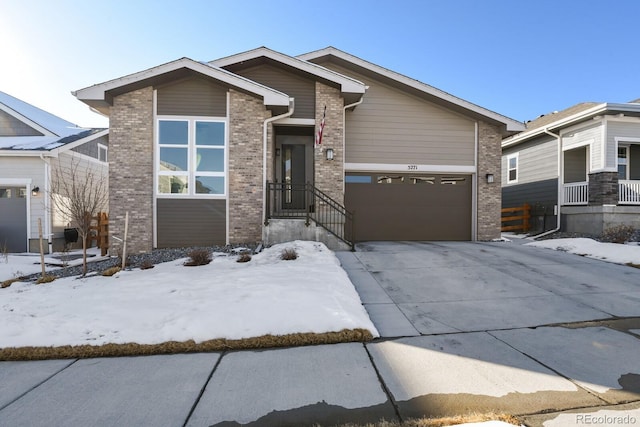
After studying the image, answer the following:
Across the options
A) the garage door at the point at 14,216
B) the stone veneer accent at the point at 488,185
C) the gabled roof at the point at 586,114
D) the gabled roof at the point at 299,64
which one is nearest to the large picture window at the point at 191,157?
the gabled roof at the point at 299,64

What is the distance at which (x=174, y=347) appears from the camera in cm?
329

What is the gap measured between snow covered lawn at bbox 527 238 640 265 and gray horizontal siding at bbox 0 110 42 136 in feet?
67.2

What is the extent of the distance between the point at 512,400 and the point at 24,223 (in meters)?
15.8

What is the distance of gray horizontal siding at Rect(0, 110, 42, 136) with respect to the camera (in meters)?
13.6

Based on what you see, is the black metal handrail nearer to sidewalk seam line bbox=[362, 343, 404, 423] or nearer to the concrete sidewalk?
the concrete sidewalk

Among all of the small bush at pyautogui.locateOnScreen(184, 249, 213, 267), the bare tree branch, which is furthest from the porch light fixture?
the bare tree branch

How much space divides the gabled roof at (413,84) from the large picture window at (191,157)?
408 cm

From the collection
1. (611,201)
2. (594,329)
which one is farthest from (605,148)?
(594,329)

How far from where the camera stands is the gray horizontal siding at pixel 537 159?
42.7 feet

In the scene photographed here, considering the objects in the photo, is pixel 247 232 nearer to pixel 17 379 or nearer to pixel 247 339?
pixel 247 339

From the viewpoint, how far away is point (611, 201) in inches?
432

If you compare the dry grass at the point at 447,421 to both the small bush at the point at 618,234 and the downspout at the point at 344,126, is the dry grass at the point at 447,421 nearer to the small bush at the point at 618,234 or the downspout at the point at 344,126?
the downspout at the point at 344,126

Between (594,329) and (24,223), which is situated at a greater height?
(24,223)

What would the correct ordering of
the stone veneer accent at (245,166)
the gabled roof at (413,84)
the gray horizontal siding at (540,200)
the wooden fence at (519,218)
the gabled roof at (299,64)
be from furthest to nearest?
the wooden fence at (519,218) → the gray horizontal siding at (540,200) → the gabled roof at (413,84) → the gabled roof at (299,64) → the stone veneer accent at (245,166)
